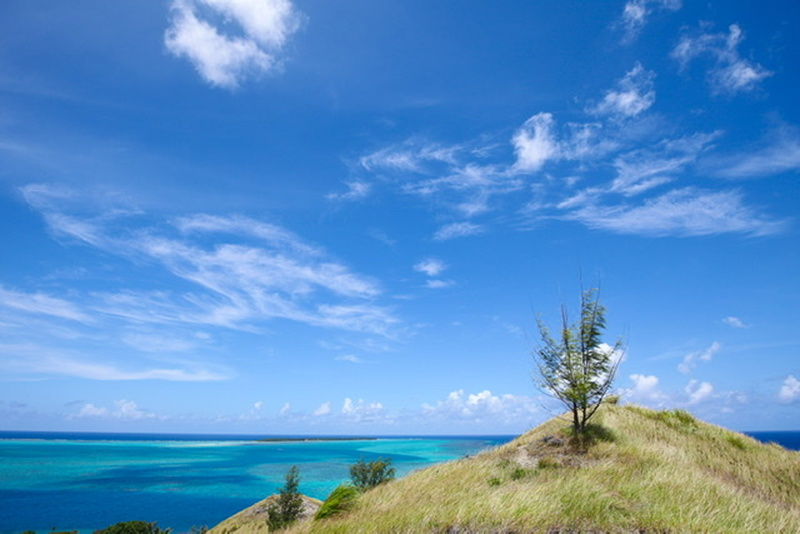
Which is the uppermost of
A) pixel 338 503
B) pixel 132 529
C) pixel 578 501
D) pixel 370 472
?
pixel 578 501

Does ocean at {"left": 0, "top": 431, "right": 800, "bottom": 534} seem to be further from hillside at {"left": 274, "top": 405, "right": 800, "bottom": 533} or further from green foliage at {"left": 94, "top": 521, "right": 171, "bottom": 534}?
hillside at {"left": 274, "top": 405, "right": 800, "bottom": 533}

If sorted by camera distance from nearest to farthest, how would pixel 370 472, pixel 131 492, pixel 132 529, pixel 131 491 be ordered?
pixel 370 472 < pixel 132 529 < pixel 131 492 < pixel 131 491

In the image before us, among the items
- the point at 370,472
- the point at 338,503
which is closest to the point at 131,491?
the point at 370,472

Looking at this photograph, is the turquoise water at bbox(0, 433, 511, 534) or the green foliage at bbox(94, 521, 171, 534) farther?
the turquoise water at bbox(0, 433, 511, 534)

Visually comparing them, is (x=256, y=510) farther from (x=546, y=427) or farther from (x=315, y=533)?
(x=315, y=533)

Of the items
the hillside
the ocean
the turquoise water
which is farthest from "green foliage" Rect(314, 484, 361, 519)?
the ocean

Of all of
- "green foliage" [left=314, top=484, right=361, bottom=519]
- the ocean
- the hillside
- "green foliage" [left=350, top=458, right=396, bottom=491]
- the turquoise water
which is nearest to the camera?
the hillside

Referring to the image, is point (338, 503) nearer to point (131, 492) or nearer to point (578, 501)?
point (578, 501)

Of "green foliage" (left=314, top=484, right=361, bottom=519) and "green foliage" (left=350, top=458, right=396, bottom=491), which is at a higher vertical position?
"green foliage" (left=314, top=484, right=361, bottom=519)

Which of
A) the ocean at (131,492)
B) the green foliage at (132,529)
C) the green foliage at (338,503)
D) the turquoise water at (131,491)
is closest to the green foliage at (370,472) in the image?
the ocean at (131,492)

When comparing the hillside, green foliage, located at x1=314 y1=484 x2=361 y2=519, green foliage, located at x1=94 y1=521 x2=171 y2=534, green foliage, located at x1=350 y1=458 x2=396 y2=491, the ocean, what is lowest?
the ocean

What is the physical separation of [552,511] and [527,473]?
617cm

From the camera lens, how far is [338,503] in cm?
999

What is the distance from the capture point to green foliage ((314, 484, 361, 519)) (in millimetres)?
9836
